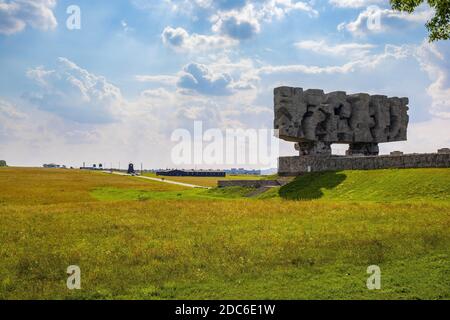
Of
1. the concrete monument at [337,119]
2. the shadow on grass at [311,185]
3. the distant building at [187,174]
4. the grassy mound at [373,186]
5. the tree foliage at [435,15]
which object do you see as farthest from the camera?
the distant building at [187,174]

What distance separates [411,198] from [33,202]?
3322 centimetres

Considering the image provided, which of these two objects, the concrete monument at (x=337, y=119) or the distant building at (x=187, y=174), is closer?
the concrete monument at (x=337, y=119)

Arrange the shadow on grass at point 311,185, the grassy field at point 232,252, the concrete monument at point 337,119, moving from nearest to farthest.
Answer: the grassy field at point 232,252
the shadow on grass at point 311,185
the concrete monument at point 337,119

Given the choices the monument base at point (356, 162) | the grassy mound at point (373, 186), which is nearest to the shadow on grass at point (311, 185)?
the grassy mound at point (373, 186)

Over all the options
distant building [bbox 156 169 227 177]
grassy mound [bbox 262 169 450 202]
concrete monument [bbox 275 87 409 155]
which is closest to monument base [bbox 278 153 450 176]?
grassy mound [bbox 262 169 450 202]

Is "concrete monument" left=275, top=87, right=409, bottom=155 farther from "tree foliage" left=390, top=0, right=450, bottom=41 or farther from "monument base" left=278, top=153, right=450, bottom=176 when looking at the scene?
"tree foliage" left=390, top=0, right=450, bottom=41

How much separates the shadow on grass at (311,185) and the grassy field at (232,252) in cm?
1087

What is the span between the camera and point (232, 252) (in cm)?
1551

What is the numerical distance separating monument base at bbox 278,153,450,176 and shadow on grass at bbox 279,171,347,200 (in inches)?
92.1

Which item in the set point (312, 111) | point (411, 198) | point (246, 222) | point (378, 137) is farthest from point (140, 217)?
point (378, 137)

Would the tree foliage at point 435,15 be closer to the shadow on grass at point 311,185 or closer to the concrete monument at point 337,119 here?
the shadow on grass at point 311,185

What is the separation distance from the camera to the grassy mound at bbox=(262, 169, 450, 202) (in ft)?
108

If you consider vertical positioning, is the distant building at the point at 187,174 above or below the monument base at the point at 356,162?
below

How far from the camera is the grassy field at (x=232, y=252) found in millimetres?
11992
